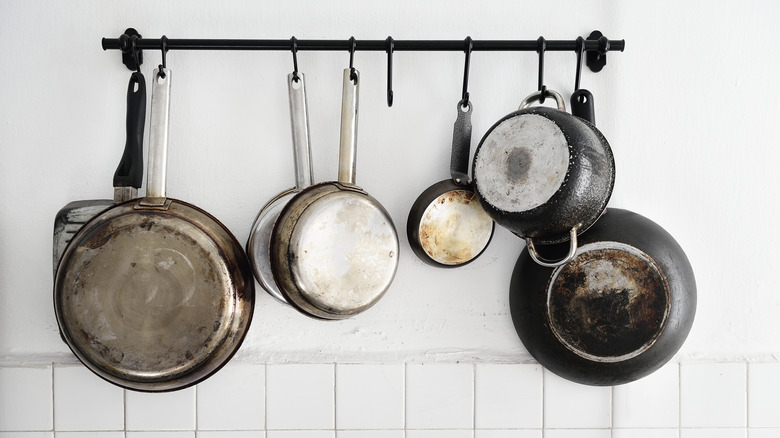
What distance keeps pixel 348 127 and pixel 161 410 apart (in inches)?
24.5

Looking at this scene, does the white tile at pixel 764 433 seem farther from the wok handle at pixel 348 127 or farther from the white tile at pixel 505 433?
the wok handle at pixel 348 127

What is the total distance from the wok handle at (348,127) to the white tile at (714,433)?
0.79 meters

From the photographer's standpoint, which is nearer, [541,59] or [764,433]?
[541,59]

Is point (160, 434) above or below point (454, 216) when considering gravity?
below

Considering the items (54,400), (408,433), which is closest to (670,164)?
(408,433)

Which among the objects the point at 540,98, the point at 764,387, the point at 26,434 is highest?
the point at 540,98

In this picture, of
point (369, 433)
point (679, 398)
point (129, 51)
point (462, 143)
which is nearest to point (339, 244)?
point (462, 143)

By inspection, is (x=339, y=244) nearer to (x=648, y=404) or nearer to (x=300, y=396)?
(x=300, y=396)

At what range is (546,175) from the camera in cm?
79

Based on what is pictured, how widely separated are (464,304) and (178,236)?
518 mm

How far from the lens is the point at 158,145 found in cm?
82

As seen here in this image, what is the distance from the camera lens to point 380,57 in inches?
36.8

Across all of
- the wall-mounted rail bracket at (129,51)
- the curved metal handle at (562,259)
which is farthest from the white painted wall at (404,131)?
the curved metal handle at (562,259)

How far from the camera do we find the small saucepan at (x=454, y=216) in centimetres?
89
